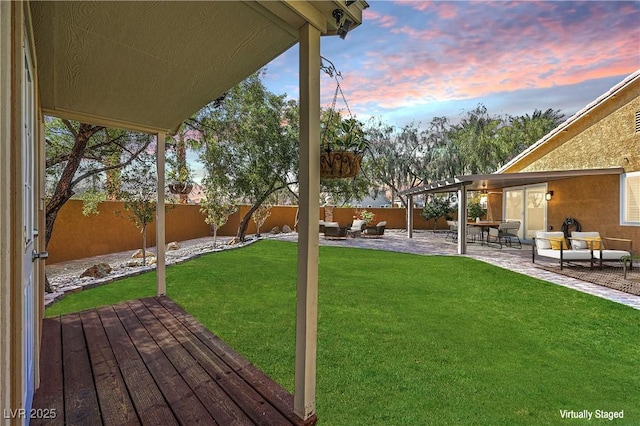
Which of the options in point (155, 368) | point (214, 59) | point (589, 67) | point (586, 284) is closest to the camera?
point (214, 59)

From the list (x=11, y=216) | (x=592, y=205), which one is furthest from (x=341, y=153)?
(x=592, y=205)

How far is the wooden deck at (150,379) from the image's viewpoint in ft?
6.03

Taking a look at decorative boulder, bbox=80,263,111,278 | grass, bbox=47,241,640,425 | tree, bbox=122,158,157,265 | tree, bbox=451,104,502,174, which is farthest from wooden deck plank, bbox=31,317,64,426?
tree, bbox=451,104,502,174

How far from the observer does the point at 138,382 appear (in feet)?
7.18

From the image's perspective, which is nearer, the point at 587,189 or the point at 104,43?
the point at 104,43

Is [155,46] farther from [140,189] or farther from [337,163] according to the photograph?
[140,189]

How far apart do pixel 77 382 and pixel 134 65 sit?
2.29 metres

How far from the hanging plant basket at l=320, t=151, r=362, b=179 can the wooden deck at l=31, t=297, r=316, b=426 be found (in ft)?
4.88

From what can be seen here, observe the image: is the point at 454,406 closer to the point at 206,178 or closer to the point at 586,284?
the point at 586,284

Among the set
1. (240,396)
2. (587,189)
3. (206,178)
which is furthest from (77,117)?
(587,189)

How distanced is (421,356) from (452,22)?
30.8 ft

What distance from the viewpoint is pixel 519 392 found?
238 centimetres

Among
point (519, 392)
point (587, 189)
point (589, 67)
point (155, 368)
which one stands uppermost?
point (589, 67)
